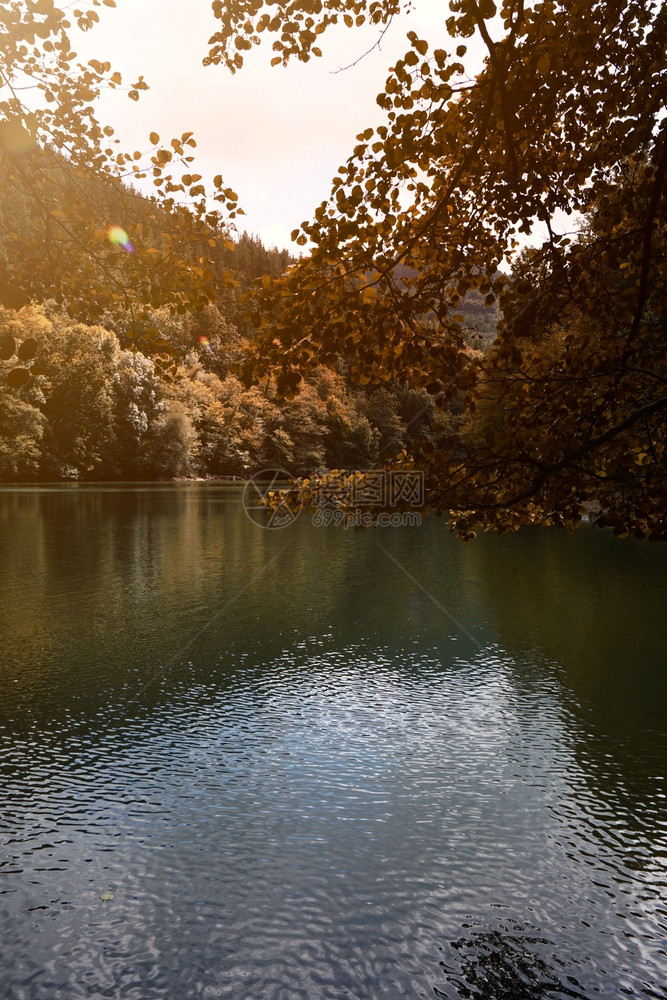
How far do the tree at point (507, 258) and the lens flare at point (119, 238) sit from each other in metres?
3.46

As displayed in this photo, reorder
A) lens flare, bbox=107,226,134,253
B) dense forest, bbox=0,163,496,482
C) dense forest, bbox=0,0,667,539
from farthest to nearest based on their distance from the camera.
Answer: dense forest, bbox=0,163,496,482
lens flare, bbox=107,226,134,253
dense forest, bbox=0,0,667,539

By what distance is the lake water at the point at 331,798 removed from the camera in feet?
24.5

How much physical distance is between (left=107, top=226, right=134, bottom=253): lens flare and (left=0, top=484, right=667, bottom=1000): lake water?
7092 mm

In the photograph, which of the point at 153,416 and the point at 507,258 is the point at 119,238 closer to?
the point at 507,258

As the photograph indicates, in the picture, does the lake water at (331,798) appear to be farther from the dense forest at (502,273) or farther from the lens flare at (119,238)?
the lens flare at (119,238)

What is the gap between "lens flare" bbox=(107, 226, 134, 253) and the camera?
10133 millimetres

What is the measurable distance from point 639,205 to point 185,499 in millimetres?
60468

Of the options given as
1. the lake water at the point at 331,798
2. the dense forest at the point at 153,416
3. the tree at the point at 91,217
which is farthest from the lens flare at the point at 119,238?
the dense forest at the point at 153,416

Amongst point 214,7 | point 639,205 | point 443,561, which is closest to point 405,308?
point 639,205

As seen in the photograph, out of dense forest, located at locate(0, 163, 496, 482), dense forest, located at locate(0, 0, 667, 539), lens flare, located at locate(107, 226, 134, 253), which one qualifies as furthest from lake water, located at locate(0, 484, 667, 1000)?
dense forest, located at locate(0, 163, 496, 482)

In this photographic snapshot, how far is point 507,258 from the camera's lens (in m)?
7.38

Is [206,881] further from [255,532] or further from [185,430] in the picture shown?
[185,430]

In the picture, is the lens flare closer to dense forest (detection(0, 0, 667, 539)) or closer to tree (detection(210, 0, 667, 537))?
dense forest (detection(0, 0, 667, 539))

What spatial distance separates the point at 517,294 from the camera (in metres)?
7.18
